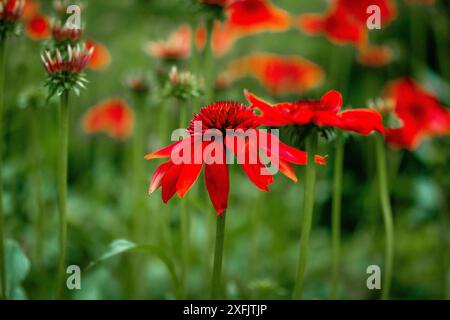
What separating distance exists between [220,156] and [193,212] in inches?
33.8

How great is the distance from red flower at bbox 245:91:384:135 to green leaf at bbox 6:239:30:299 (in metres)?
0.41

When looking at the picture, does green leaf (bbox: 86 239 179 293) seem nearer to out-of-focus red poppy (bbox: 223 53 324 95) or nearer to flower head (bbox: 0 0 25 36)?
flower head (bbox: 0 0 25 36)

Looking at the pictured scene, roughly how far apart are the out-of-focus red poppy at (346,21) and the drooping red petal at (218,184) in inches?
28.4

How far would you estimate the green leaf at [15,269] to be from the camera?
0.77 m

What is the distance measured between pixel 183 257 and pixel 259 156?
28 cm

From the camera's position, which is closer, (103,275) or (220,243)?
(220,243)

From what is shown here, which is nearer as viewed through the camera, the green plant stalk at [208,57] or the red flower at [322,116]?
the red flower at [322,116]

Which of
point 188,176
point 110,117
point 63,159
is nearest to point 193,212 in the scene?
point 110,117

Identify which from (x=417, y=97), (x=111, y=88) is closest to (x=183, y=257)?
(x=417, y=97)

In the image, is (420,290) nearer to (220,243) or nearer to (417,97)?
(417,97)

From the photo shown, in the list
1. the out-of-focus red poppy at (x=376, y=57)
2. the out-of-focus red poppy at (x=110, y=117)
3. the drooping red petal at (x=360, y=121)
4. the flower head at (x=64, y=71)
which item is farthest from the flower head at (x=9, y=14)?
the out-of-focus red poppy at (x=376, y=57)

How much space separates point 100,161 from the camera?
1483 mm

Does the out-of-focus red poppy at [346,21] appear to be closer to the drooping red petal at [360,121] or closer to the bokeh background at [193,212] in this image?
the bokeh background at [193,212]

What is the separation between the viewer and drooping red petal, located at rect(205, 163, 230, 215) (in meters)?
0.54
